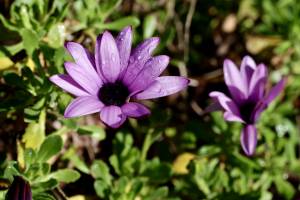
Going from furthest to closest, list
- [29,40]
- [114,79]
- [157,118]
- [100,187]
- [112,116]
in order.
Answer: [157,118] → [100,187] → [29,40] → [114,79] → [112,116]

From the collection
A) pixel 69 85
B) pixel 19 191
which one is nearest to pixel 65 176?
pixel 19 191

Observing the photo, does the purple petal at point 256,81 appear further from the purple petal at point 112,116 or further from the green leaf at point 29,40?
the green leaf at point 29,40

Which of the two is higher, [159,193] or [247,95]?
[247,95]

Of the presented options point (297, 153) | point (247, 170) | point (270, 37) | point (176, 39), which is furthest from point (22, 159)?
point (270, 37)

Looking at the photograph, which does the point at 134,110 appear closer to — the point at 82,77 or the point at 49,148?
the point at 82,77

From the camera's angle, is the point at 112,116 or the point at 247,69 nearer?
the point at 112,116

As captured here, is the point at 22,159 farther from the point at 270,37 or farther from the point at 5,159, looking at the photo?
the point at 270,37

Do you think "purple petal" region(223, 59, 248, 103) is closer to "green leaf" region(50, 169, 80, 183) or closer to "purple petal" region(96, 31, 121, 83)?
"purple petal" region(96, 31, 121, 83)
